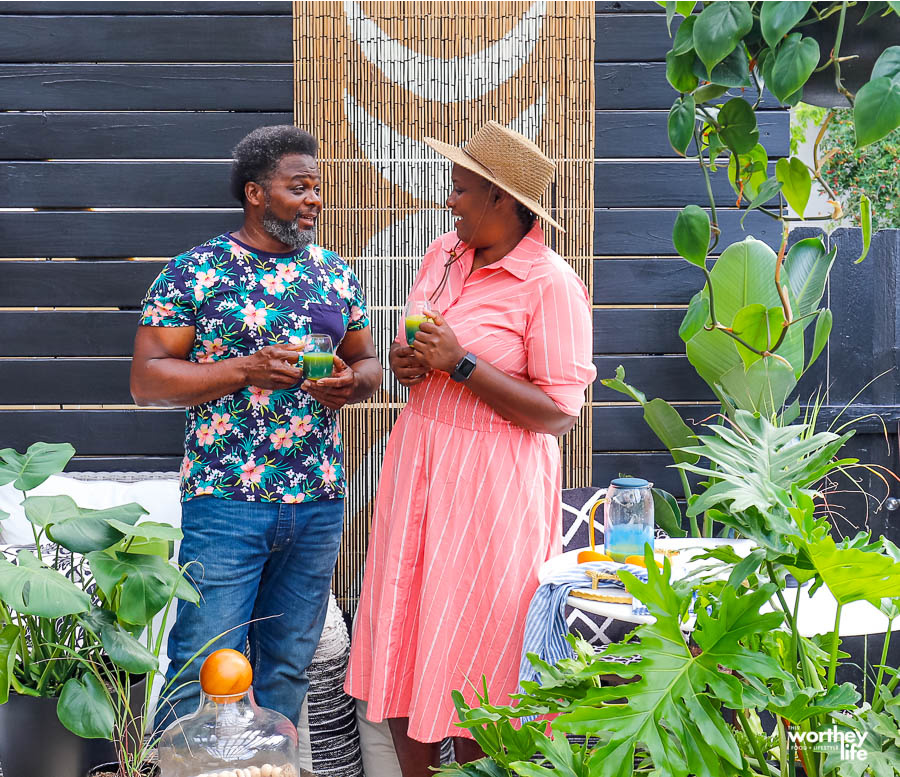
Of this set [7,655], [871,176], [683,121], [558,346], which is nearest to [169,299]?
[558,346]

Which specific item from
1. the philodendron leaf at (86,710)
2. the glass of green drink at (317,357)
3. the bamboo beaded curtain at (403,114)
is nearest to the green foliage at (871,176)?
the bamboo beaded curtain at (403,114)

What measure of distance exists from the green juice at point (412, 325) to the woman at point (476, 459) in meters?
0.03

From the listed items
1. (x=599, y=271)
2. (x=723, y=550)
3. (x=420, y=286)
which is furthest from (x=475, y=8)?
(x=723, y=550)

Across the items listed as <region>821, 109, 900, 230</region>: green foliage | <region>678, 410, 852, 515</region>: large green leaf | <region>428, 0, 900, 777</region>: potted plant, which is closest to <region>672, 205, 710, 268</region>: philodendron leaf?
<region>428, 0, 900, 777</region>: potted plant

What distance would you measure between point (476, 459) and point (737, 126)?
1.08 metres

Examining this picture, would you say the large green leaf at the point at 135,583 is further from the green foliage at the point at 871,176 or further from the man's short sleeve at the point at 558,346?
the green foliage at the point at 871,176

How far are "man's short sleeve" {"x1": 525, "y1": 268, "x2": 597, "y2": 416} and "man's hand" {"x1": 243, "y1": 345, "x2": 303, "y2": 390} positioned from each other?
59cm

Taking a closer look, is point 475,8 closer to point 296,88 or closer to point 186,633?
point 296,88

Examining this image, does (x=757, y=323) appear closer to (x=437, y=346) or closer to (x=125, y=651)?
(x=437, y=346)

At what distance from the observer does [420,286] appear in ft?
8.04

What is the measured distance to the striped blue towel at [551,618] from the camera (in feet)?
6.61

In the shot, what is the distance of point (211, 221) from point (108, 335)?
543 millimetres

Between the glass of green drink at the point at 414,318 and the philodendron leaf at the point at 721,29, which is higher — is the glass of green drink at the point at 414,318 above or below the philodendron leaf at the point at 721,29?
below

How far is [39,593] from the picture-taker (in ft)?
4.10
